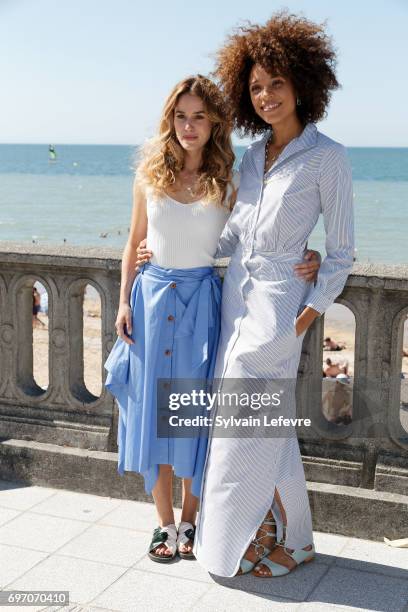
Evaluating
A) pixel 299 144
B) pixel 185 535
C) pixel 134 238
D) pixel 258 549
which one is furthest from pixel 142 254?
pixel 258 549

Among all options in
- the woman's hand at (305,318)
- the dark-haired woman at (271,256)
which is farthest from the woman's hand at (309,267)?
the woman's hand at (305,318)

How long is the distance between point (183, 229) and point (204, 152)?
348mm

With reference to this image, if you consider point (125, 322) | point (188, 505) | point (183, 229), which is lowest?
point (188, 505)

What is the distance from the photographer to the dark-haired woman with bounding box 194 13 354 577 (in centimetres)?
358

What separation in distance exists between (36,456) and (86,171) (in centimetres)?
7659

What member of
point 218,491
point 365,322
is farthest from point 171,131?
point 218,491

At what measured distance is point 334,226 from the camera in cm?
358

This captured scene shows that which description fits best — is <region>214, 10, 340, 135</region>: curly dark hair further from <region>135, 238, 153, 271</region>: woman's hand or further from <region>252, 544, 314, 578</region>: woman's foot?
<region>252, 544, 314, 578</region>: woman's foot

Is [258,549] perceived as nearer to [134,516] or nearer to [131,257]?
[134,516]

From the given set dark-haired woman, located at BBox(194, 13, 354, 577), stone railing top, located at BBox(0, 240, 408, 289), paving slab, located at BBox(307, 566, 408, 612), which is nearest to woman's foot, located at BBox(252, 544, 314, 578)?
dark-haired woman, located at BBox(194, 13, 354, 577)

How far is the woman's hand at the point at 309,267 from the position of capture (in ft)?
12.0

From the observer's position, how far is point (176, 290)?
391 centimetres

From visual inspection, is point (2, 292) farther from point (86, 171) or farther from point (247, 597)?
point (86, 171)

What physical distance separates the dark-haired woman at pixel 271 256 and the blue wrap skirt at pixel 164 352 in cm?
9
